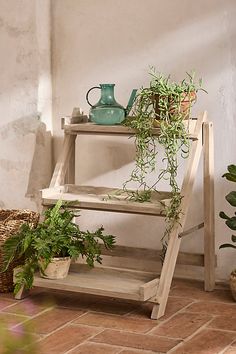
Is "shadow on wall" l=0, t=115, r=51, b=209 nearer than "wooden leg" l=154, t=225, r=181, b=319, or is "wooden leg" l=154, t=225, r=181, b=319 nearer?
"wooden leg" l=154, t=225, r=181, b=319

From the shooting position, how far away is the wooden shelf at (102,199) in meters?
3.27

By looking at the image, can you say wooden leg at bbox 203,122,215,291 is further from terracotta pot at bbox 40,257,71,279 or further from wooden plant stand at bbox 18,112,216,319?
terracotta pot at bbox 40,257,71,279

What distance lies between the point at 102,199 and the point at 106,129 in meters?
0.38

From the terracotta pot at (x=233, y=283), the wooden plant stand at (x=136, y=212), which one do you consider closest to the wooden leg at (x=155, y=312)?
the wooden plant stand at (x=136, y=212)

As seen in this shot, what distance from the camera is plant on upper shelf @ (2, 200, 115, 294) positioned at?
3299mm

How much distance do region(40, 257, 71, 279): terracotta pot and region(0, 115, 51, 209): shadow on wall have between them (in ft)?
2.57

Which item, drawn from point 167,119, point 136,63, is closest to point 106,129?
point 167,119

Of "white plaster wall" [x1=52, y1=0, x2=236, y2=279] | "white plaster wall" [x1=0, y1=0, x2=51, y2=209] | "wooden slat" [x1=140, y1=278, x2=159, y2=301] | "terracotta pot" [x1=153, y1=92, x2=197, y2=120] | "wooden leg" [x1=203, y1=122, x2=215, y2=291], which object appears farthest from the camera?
"white plaster wall" [x1=0, y1=0, x2=51, y2=209]

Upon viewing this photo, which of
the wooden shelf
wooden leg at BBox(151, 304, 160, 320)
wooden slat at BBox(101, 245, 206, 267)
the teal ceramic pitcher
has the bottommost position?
wooden leg at BBox(151, 304, 160, 320)

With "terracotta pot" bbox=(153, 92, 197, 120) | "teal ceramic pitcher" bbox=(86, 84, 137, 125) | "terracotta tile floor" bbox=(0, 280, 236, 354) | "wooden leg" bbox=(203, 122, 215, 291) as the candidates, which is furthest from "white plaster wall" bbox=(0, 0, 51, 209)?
"wooden leg" bbox=(203, 122, 215, 291)

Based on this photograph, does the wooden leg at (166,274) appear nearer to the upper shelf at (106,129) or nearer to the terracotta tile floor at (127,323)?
the terracotta tile floor at (127,323)

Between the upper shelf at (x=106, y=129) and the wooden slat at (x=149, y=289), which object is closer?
the wooden slat at (x=149, y=289)

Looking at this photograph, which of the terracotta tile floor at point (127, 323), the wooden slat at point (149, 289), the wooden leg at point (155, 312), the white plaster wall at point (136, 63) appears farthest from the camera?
the white plaster wall at point (136, 63)

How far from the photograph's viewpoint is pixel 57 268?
3383 millimetres
